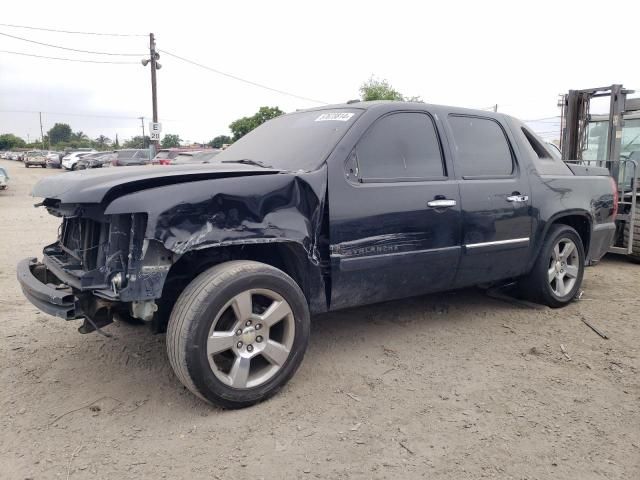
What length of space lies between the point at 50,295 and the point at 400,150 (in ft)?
7.91

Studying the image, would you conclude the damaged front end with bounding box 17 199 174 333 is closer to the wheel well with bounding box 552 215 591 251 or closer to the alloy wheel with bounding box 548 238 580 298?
the alloy wheel with bounding box 548 238 580 298

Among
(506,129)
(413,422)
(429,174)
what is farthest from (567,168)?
(413,422)

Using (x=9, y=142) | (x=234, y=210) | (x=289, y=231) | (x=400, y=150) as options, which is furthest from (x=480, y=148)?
(x=9, y=142)

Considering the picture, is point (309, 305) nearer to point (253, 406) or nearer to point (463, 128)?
point (253, 406)

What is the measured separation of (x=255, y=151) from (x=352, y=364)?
1762mm

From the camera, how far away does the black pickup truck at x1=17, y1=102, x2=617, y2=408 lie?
279 cm

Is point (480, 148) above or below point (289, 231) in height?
above

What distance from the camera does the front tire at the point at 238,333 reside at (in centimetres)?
279

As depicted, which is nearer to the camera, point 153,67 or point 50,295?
point 50,295

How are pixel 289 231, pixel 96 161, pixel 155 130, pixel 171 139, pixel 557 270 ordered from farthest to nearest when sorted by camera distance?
pixel 171 139 < pixel 96 161 < pixel 155 130 < pixel 557 270 < pixel 289 231

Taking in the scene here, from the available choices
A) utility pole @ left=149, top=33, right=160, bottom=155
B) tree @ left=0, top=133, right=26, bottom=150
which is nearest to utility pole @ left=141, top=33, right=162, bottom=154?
utility pole @ left=149, top=33, right=160, bottom=155

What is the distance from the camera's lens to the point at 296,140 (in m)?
3.83

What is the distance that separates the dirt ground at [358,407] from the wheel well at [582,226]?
88 centimetres

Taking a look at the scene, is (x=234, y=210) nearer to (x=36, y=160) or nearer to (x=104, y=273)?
(x=104, y=273)
